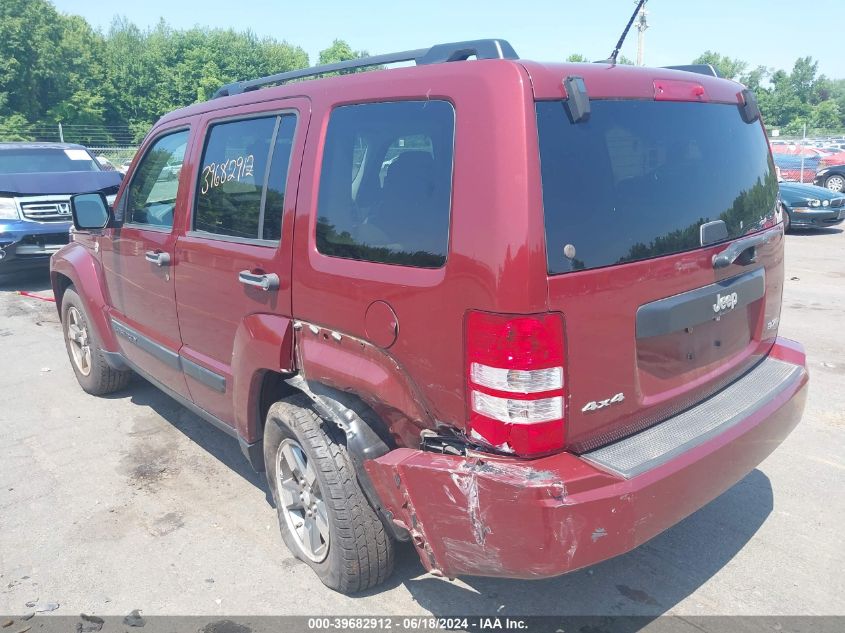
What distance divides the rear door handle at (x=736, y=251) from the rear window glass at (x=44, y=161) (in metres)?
10.1

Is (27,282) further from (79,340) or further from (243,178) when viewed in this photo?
(243,178)

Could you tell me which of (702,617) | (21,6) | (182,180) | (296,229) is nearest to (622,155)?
(296,229)

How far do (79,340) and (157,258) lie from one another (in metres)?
1.95

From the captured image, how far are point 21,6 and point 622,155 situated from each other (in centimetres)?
6443

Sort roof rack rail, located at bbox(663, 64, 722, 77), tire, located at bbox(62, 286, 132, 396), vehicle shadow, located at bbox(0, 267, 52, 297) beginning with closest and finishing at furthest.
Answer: roof rack rail, located at bbox(663, 64, 722, 77), tire, located at bbox(62, 286, 132, 396), vehicle shadow, located at bbox(0, 267, 52, 297)

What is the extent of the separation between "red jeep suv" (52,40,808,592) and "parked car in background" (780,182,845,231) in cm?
1158

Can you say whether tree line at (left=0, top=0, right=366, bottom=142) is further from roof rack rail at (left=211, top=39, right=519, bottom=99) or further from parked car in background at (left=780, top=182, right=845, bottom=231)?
roof rack rail at (left=211, top=39, right=519, bottom=99)

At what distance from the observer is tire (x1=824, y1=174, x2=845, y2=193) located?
19172 millimetres

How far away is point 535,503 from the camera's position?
2129 millimetres

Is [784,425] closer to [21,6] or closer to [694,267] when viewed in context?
[694,267]

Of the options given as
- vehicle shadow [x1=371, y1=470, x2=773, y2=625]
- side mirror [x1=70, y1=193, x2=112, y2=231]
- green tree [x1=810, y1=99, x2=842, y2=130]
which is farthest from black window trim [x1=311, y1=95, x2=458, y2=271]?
green tree [x1=810, y1=99, x2=842, y2=130]

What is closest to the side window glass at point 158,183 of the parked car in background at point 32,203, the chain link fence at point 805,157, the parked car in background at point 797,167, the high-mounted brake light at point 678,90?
the high-mounted brake light at point 678,90

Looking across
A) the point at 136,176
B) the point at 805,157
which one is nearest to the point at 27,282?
the point at 136,176

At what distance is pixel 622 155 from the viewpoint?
7.91 ft
